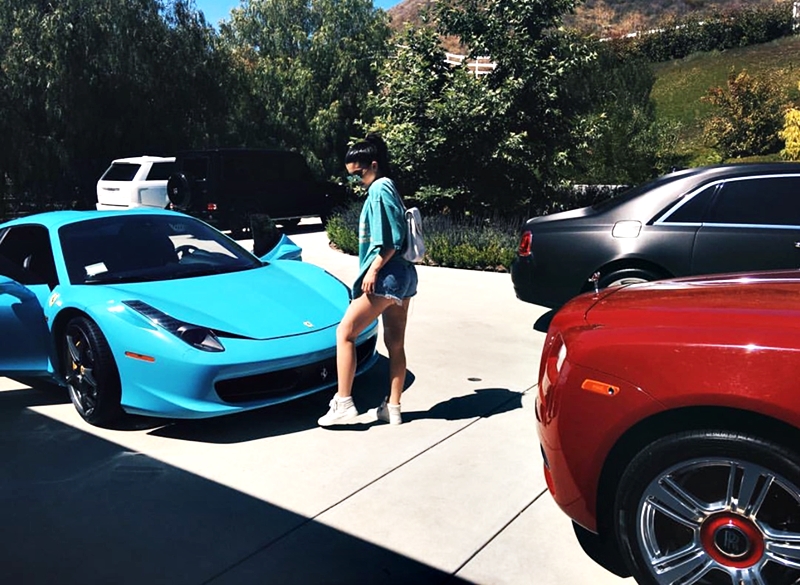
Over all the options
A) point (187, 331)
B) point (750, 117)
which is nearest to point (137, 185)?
point (187, 331)

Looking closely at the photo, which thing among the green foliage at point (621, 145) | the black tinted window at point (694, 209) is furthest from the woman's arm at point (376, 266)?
the green foliage at point (621, 145)

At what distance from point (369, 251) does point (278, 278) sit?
4.10 ft

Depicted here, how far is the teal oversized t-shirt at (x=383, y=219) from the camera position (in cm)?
395

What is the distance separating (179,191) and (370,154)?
449 inches

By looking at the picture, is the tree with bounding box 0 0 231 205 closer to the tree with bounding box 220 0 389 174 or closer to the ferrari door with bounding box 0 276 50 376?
the tree with bounding box 220 0 389 174

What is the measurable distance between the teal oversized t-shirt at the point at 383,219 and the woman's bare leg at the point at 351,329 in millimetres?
162

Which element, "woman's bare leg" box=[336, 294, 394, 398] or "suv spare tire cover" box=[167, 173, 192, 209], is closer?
"woman's bare leg" box=[336, 294, 394, 398]

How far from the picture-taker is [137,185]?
48.3 ft

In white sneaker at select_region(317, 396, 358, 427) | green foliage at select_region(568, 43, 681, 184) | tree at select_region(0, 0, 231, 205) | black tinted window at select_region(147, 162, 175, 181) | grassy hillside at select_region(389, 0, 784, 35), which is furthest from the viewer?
grassy hillside at select_region(389, 0, 784, 35)

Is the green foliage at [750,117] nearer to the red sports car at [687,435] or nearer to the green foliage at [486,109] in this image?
the green foliage at [486,109]

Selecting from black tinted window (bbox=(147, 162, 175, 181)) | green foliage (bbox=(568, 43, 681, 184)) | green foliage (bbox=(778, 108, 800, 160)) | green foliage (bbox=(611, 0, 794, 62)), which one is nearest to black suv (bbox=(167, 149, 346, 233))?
black tinted window (bbox=(147, 162, 175, 181))

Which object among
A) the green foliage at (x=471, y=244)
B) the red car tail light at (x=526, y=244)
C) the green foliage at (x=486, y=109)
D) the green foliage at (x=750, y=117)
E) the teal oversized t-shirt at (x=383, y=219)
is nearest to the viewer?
the teal oversized t-shirt at (x=383, y=219)

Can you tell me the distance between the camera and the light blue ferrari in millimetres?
4000

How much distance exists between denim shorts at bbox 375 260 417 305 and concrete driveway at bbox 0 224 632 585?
847 millimetres
